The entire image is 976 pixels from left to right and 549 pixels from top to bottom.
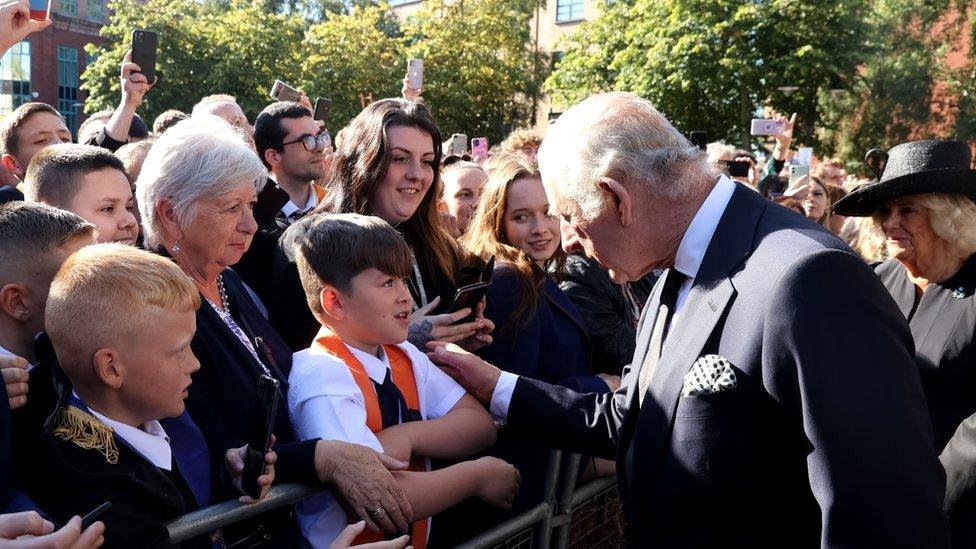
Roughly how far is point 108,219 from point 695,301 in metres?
2.27

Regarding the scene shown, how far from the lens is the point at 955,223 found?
3.77m

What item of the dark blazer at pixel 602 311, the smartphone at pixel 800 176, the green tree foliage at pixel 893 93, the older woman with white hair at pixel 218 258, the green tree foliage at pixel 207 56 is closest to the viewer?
the older woman with white hair at pixel 218 258

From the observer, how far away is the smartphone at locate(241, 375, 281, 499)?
6.59 ft

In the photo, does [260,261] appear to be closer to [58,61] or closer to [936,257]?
[936,257]

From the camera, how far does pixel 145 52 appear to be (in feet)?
19.8

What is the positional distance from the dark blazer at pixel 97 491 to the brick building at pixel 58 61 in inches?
2267

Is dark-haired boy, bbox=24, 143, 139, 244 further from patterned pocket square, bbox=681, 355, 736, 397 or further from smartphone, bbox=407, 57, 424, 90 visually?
smartphone, bbox=407, 57, 424, 90

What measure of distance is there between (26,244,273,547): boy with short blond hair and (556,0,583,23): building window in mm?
45662

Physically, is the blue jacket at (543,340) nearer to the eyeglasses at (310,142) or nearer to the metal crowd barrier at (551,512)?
the metal crowd barrier at (551,512)

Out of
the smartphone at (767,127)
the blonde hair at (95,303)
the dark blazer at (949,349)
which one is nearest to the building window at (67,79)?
the smartphone at (767,127)

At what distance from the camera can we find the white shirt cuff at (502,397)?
299cm

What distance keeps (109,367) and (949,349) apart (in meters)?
3.14

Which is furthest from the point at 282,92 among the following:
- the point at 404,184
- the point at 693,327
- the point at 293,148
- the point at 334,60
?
the point at 334,60

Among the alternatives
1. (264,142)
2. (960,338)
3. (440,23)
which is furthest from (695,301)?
(440,23)
